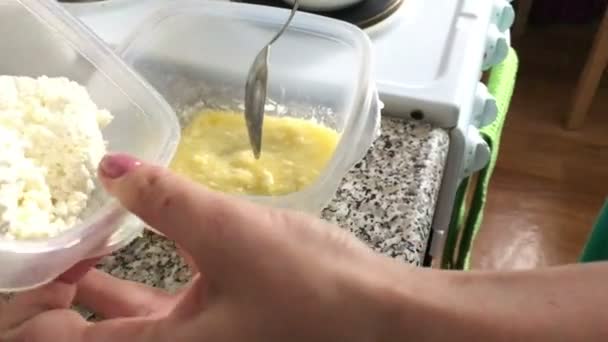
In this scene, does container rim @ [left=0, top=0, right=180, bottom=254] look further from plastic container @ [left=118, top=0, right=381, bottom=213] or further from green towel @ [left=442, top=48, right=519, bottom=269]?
green towel @ [left=442, top=48, right=519, bottom=269]

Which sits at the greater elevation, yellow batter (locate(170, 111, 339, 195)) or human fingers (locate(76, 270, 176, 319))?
yellow batter (locate(170, 111, 339, 195))

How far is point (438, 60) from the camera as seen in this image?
672mm

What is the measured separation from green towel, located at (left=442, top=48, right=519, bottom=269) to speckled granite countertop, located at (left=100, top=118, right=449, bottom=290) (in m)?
0.17

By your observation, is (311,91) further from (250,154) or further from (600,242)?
(600,242)

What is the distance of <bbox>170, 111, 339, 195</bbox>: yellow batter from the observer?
54 cm

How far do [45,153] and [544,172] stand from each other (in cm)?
139

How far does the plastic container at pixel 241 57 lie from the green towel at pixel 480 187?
0.20 meters

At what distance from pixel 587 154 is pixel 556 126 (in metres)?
0.10

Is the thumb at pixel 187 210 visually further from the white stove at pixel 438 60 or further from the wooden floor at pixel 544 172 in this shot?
the wooden floor at pixel 544 172

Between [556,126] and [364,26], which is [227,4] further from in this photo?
[556,126]

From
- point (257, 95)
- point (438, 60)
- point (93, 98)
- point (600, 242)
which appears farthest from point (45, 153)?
point (600, 242)

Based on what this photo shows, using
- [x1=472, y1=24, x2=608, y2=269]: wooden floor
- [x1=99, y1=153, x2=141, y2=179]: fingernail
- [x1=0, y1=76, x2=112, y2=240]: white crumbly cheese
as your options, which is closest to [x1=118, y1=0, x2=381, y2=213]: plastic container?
[x1=0, y1=76, x2=112, y2=240]: white crumbly cheese

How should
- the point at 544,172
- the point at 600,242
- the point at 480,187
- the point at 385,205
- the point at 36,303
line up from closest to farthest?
the point at 36,303, the point at 385,205, the point at 600,242, the point at 480,187, the point at 544,172

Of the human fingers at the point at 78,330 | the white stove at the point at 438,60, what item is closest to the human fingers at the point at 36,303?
the human fingers at the point at 78,330
